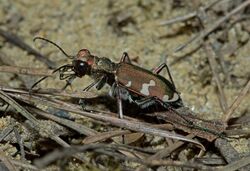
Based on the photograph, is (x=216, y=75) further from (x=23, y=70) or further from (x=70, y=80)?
(x=23, y=70)

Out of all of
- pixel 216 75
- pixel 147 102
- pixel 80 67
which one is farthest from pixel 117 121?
pixel 216 75

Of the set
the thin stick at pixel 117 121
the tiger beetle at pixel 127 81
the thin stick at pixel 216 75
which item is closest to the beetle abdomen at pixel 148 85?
the tiger beetle at pixel 127 81

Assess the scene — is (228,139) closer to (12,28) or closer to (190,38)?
(190,38)

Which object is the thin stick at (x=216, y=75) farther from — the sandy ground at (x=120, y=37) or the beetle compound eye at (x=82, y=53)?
the beetle compound eye at (x=82, y=53)

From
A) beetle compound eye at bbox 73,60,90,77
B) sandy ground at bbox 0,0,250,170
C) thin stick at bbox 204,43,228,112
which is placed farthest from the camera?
sandy ground at bbox 0,0,250,170

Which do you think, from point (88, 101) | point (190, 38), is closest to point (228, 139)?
point (88, 101)

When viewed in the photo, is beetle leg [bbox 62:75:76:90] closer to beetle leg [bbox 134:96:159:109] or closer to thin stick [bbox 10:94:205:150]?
thin stick [bbox 10:94:205:150]

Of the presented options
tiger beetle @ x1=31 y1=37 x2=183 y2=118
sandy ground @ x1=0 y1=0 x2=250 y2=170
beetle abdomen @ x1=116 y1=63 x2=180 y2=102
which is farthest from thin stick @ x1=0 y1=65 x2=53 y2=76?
beetle abdomen @ x1=116 y1=63 x2=180 y2=102

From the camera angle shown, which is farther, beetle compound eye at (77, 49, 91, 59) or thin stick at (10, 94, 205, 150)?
beetle compound eye at (77, 49, 91, 59)
